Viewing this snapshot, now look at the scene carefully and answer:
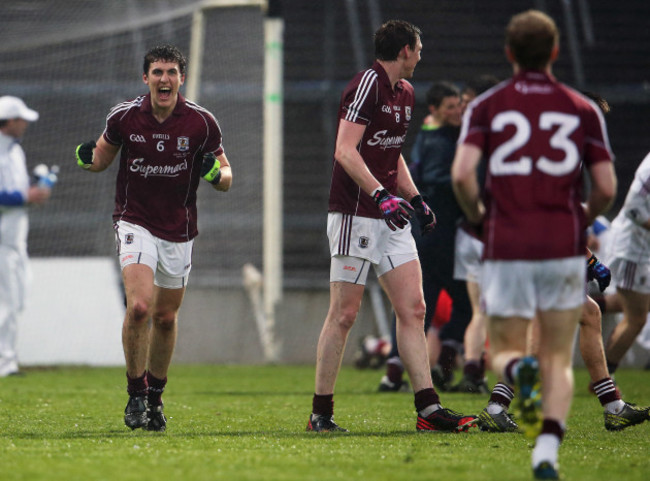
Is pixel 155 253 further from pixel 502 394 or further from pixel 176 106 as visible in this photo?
pixel 502 394

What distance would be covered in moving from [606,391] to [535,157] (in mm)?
2545

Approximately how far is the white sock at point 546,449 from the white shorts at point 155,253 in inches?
110

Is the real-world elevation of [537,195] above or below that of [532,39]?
below

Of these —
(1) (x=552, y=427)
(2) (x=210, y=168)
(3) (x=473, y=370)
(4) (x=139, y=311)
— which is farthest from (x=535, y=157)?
(3) (x=473, y=370)

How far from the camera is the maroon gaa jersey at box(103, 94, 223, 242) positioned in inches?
260

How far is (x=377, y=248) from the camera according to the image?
6461 millimetres

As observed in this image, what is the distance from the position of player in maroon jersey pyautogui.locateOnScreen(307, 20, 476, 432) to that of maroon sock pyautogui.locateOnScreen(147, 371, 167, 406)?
90 centimetres

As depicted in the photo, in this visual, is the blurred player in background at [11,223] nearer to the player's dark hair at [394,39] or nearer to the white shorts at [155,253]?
the white shorts at [155,253]

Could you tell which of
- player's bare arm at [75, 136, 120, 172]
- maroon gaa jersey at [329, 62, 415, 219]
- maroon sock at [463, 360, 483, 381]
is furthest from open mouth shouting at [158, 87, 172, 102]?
maroon sock at [463, 360, 483, 381]

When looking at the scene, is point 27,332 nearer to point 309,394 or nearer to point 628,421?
point 309,394

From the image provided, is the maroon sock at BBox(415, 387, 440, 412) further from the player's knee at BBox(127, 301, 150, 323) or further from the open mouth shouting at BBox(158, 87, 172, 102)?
the open mouth shouting at BBox(158, 87, 172, 102)

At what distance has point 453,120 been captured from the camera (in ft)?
32.0

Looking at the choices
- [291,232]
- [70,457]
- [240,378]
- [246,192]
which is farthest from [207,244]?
[70,457]

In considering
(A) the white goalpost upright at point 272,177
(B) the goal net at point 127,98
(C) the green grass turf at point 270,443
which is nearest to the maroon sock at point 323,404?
(C) the green grass turf at point 270,443
